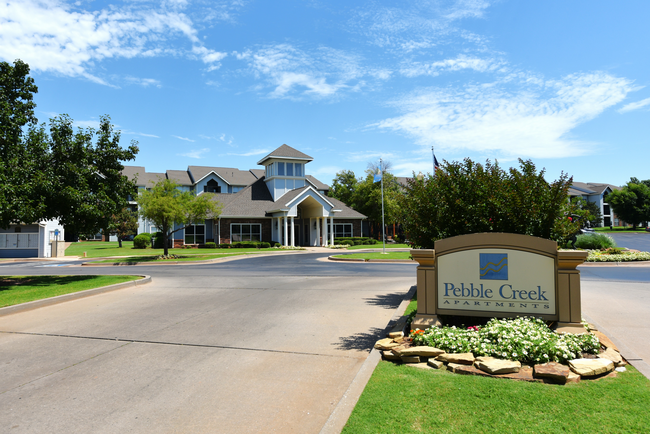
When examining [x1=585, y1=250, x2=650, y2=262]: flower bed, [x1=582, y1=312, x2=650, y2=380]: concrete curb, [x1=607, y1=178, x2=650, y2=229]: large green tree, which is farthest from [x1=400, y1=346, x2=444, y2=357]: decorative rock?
[x1=607, y1=178, x2=650, y2=229]: large green tree

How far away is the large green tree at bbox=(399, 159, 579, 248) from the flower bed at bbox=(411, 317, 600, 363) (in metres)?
2.10

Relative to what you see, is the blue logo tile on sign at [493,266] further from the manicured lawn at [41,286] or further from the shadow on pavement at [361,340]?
the manicured lawn at [41,286]

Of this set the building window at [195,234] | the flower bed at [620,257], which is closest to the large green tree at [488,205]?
the flower bed at [620,257]

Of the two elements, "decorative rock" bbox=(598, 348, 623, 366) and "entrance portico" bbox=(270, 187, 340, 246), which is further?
"entrance portico" bbox=(270, 187, 340, 246)

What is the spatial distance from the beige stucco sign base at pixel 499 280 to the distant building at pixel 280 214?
31914mm

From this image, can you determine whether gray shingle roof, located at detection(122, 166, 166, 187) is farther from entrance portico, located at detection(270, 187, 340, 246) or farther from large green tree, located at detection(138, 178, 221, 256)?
large green tree, located at detection(138, 178, 221, 256)

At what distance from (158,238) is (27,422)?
122 ft

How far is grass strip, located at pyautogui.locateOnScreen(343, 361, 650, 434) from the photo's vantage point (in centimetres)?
367

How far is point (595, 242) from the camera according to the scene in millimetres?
24156

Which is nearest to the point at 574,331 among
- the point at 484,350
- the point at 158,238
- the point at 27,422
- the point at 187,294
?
the point at 484,350

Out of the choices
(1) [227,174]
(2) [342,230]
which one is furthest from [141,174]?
(2) [342,230]

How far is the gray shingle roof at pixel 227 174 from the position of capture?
55062mm

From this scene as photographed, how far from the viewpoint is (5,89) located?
14.7m

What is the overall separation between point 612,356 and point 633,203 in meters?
83.1
